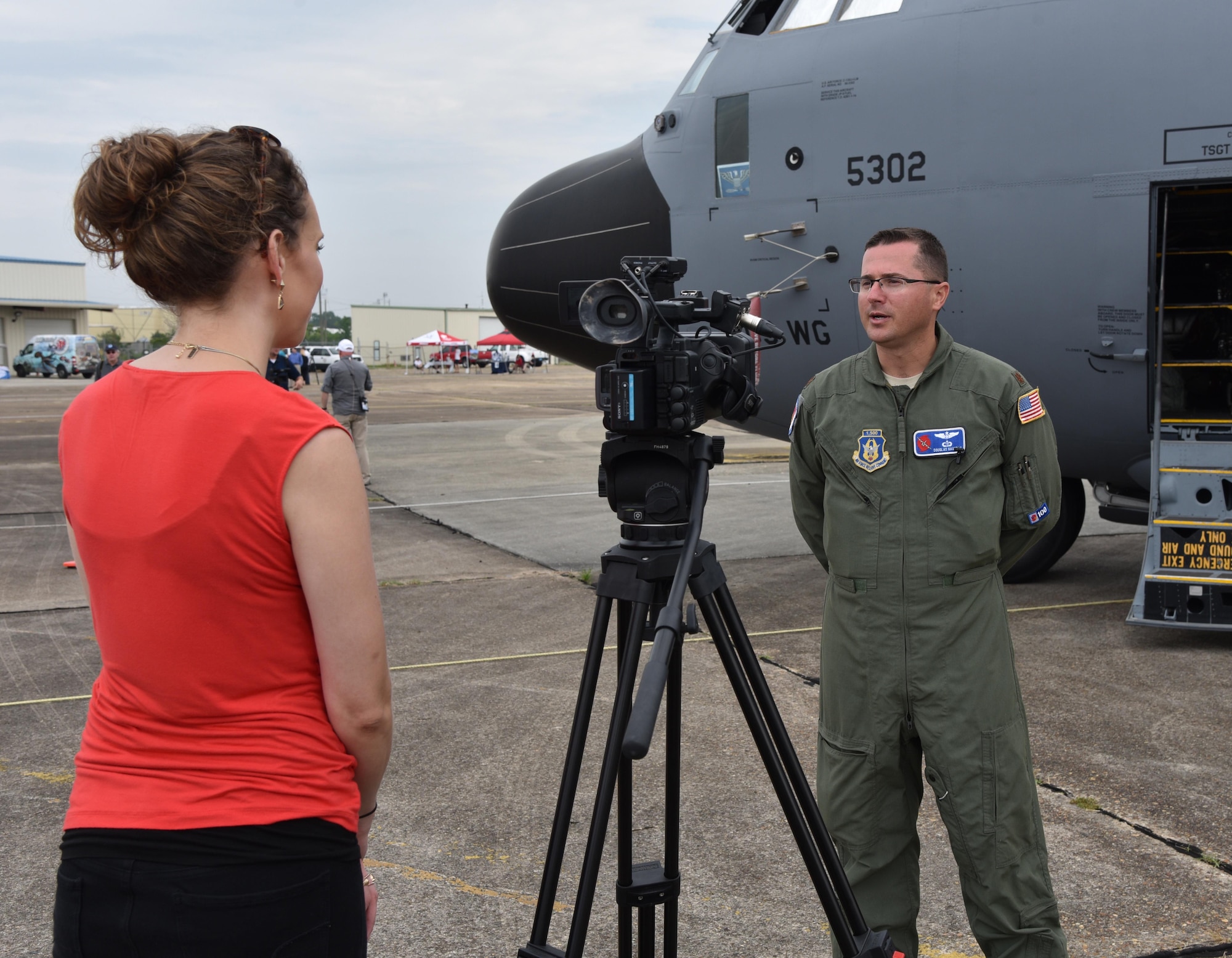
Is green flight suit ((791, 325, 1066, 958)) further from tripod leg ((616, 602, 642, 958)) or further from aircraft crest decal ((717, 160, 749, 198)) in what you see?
aircraft crest decal ((717, 160, 749, 198))

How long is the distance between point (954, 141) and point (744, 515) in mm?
5549

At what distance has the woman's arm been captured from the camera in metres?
1.50

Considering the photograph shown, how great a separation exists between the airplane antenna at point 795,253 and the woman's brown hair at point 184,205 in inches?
194

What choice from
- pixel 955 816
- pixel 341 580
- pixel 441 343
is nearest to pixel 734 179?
pixel 955 816

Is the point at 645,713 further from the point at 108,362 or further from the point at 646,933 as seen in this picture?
the point at 108,362

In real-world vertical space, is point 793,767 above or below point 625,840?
above

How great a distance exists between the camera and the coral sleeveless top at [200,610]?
58.9 inches

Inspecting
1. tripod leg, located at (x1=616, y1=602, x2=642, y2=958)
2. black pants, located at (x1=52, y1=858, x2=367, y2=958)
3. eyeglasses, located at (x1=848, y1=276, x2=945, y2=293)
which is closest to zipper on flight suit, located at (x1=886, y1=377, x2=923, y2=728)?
eyeglasses, located at (x1=848, y1=276, x2=945, y2=293)

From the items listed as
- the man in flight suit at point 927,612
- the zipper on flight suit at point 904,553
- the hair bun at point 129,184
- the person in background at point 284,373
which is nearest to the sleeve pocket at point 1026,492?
the man in flight suit at point 927,612

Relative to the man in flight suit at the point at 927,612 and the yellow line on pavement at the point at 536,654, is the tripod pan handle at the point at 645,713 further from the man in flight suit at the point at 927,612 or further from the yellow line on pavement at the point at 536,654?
the yellow line on pavement at the point at 536,654

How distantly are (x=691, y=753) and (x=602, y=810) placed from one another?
101 inches

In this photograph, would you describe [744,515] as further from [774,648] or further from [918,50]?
[918,50]

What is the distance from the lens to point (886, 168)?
240 inches

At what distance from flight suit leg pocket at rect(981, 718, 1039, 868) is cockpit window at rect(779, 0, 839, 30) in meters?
4.89
